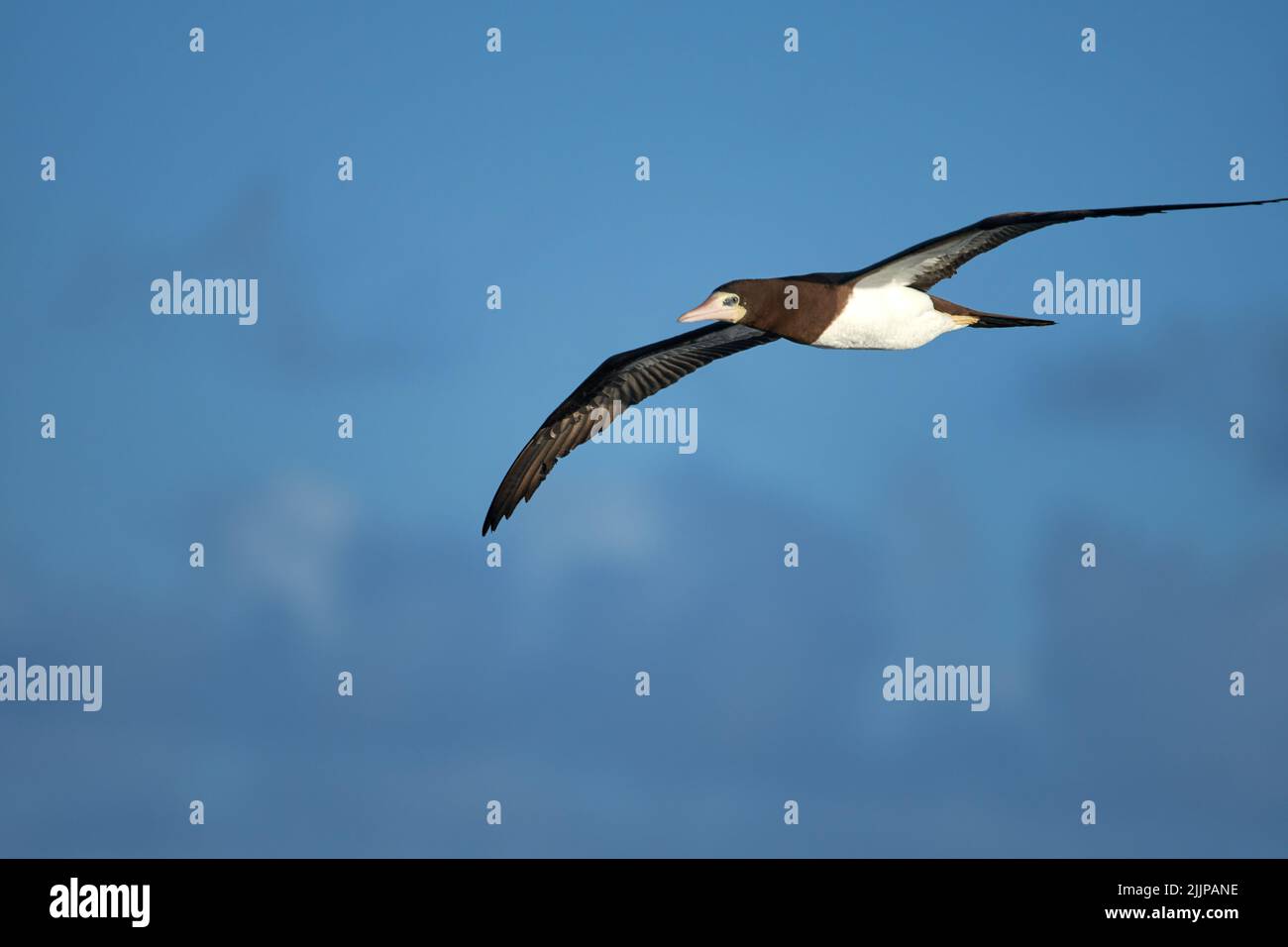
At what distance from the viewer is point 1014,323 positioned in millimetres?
15539

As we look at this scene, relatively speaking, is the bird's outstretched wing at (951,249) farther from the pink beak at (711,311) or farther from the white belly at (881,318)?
the pink beak at (711,311)

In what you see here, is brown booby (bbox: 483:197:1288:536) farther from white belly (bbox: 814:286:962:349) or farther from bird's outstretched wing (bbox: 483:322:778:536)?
bird's outstretched wing (bbox: 483:322:778:536)

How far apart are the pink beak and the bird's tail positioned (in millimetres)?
2382

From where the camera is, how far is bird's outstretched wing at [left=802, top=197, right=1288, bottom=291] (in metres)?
13.1

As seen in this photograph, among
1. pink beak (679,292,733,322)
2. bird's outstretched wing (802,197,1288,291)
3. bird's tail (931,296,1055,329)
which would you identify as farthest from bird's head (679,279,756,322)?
bird's tail (931,296,1055,329)

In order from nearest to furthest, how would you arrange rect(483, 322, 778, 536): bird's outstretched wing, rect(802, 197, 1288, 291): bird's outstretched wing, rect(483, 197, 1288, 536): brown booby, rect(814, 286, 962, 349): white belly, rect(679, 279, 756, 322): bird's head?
rect(802, 197, 1288, 291): bird's outstretched wing → rect(483, 197, 1288, 536): brown booby → rect(679, 279, 756, 322): bird's head → rect(814, 286, 962, 349): white belly → rect(483, 322, 778, 536): bird's outstretched wing

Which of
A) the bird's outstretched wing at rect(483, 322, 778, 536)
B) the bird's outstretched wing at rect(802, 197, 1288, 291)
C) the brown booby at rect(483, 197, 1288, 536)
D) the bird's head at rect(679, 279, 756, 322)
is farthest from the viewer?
the bird's outstretched wing at rect(483, 322, 778, 536)

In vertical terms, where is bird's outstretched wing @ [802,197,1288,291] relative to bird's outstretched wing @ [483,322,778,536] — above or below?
above

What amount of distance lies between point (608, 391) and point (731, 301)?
366 centimetres

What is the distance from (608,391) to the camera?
59.3 ft

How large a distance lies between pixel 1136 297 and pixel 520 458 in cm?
805

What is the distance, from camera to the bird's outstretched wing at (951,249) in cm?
1313
